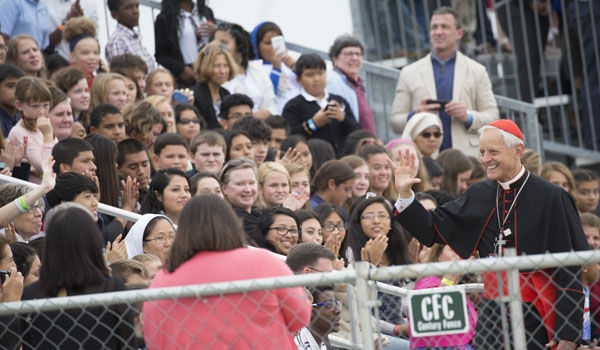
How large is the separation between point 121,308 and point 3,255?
105 centimetres

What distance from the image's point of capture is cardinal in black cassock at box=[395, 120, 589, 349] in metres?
6.80

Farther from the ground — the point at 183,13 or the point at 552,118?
the point at 183,13

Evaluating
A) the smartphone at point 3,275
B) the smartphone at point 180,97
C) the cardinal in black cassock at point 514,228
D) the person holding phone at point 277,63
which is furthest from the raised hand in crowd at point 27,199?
the person holding phone at point 277,63

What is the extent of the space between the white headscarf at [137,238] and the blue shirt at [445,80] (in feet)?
17.8

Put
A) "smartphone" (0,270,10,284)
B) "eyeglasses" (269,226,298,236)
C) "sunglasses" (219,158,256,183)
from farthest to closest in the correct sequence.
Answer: "sunglasses" (219,158,256,183) → "eyeglasses" (269,226,298,236) → "smartphone" (0,270,10,284)

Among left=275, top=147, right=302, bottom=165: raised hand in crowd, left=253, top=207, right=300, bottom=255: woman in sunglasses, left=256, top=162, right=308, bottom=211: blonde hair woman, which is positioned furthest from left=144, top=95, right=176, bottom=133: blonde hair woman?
left=253, top=207, right=300, bottom=255: woman in sunglasses

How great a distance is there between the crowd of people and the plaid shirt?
16mm

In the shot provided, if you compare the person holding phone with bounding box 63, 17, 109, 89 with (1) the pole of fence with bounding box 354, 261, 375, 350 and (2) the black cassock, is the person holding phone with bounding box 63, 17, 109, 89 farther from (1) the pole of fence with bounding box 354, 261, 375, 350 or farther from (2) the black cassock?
(1) the pole of fence with bounding box 354, 261, 375, 350

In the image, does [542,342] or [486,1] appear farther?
[486,1]

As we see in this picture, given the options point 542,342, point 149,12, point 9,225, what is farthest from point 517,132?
point 149,12

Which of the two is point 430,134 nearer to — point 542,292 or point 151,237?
point 151,237

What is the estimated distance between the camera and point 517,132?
7.25m

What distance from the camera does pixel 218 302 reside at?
5270mm

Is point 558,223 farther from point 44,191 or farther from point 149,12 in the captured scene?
point 149,12
